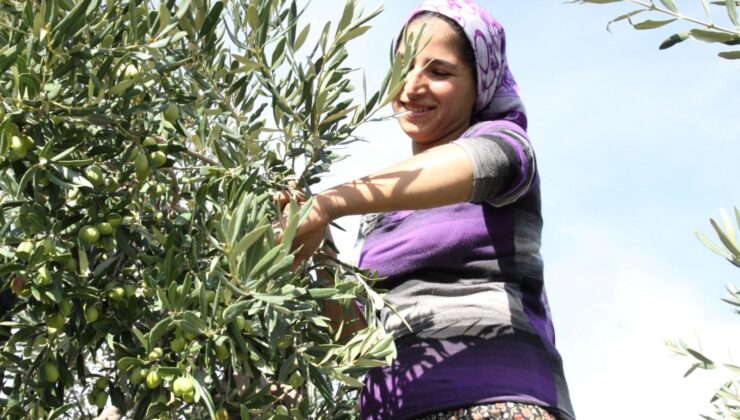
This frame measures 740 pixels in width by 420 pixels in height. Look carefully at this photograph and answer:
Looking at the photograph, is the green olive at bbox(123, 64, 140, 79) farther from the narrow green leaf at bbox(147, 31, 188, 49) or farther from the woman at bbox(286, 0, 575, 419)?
the woman at bbox(286, 0, 575, 419)

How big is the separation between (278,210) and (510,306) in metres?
0.72

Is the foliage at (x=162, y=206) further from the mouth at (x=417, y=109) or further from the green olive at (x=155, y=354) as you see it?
the mouth at (x=417, y=109)

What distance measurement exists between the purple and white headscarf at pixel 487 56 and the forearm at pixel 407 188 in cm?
56

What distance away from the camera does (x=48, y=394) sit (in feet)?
6.97

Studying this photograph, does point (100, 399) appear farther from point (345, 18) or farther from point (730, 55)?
point (730, 55)

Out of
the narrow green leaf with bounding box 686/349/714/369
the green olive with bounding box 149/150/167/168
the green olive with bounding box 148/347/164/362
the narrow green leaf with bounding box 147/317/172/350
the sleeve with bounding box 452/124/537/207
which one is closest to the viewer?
the narrow green leaf with bounding box 147/317/172/350

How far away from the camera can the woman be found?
2.12 meters

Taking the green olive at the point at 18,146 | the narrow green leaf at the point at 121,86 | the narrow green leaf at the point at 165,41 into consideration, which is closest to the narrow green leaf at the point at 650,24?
the narrow green leaf at the point at 165,41

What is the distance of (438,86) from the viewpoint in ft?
8.53

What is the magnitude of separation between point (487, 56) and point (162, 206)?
40.3 inches

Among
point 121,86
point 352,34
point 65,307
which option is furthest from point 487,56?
point 65,307

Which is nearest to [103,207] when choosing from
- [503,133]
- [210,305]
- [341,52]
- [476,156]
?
[210,305]

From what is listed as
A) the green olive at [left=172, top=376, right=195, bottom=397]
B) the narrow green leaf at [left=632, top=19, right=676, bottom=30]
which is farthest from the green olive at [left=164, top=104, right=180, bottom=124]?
the narrow green leaf at [left=632, top=19, right=676, bottom=30]

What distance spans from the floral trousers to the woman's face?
0.86m
